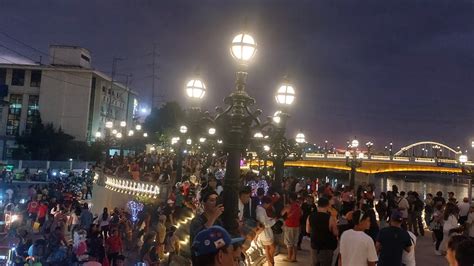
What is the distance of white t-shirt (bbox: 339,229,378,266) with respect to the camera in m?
6.85

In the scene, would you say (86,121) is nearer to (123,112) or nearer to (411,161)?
(123,112)

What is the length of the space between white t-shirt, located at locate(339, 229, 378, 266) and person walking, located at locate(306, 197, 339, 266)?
1.17 m

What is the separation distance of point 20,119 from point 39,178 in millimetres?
36698

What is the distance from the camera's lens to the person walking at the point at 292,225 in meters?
11.4

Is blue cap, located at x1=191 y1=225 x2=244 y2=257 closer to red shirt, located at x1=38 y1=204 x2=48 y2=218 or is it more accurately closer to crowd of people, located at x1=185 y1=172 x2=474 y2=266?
crowd of people, located at x1=185 y1=172 x2=474 y2=266

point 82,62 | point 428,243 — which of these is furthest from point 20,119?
point 428,243

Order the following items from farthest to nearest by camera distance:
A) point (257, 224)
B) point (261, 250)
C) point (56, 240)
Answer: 1. point (56, 240)
2. point (261, 250)
3. point (257, 224)

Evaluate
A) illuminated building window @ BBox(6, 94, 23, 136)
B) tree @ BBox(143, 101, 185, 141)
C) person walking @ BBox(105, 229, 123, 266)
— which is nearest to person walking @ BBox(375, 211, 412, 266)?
person walking @ BBox(105, 229, 123, 266)

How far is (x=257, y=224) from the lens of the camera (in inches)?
372

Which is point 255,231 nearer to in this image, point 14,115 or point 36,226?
point 36,226

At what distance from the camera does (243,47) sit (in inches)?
345

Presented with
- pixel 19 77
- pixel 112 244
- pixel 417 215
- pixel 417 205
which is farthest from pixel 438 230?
pixel 19 77

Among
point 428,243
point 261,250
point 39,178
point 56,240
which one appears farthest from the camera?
point 39,178

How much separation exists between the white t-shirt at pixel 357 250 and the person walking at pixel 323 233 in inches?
45.9
